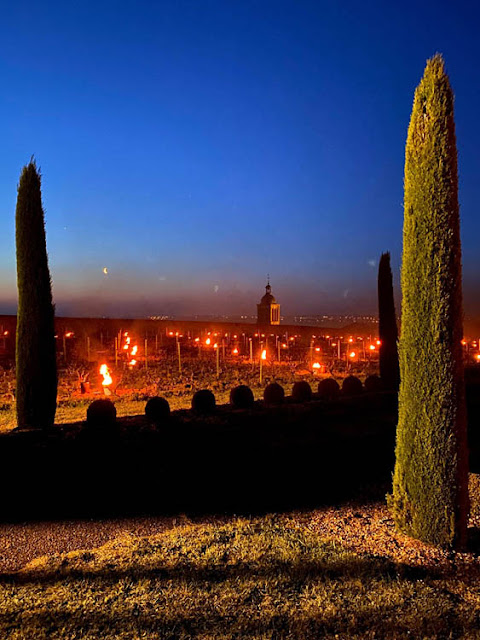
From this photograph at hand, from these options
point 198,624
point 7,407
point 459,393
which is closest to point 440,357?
point 459,393

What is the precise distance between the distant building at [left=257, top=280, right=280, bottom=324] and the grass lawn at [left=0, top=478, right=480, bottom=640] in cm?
4052

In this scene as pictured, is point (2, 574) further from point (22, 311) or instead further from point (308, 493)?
point (22, 311)

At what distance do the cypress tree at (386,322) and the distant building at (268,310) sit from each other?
28.1 m

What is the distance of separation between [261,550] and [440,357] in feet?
9.36

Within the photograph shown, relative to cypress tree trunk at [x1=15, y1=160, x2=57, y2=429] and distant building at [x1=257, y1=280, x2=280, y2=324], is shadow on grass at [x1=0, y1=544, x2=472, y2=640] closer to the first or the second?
cypress tree trunk at [x1=15, y1=160, x2=57, y2=429]

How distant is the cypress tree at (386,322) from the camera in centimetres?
1656

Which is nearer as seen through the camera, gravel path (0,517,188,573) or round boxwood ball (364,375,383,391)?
gravel path (0,517,188,573)

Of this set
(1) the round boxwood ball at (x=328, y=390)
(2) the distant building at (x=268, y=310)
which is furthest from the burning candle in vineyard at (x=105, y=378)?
(2) the distant building at (x=268, y=310)

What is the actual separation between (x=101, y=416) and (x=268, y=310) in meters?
37.4

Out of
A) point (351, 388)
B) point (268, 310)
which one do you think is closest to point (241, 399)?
point (351, 388)

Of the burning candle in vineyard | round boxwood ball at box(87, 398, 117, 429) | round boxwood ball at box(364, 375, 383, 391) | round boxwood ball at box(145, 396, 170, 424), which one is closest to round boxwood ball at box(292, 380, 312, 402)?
round boxwood ball at box(364, 375, 383, 391)

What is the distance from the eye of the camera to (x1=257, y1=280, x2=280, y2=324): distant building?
45.7m

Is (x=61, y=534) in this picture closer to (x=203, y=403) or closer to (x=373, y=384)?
(x=203, y=403)

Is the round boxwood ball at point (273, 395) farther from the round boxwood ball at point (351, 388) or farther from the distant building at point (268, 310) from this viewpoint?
the distant building at point (268, 310)
